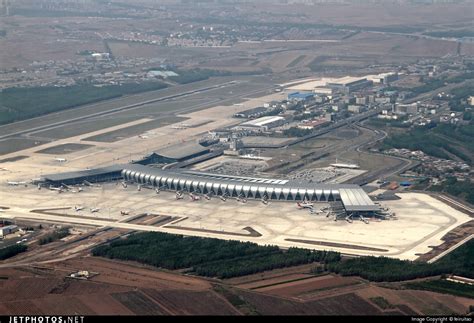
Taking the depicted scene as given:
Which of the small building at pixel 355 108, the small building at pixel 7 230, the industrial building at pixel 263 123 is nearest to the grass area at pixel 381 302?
the small building at pixel 7 230

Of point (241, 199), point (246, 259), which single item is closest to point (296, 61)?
point (241, 199)

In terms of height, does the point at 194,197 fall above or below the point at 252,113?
below

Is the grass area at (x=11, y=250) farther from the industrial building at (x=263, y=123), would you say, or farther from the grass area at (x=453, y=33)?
the grass area at (x=453, y=33)


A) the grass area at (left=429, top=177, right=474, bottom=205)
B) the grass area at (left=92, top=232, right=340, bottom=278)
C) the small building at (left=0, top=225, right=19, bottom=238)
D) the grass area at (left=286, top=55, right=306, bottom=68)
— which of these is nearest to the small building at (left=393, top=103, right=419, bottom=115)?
the grass area at (left=429, top=177, right=474, bottom=205)

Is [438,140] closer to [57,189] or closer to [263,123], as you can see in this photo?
[263,123]

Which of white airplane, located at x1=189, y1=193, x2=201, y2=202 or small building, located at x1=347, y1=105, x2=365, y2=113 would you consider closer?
white airplane, located at x1=189, y1=193, x2=201, y2=202

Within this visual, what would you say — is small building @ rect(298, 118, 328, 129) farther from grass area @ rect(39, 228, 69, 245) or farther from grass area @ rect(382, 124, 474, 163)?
grass area @ rect(39, 228, 69, 245)
